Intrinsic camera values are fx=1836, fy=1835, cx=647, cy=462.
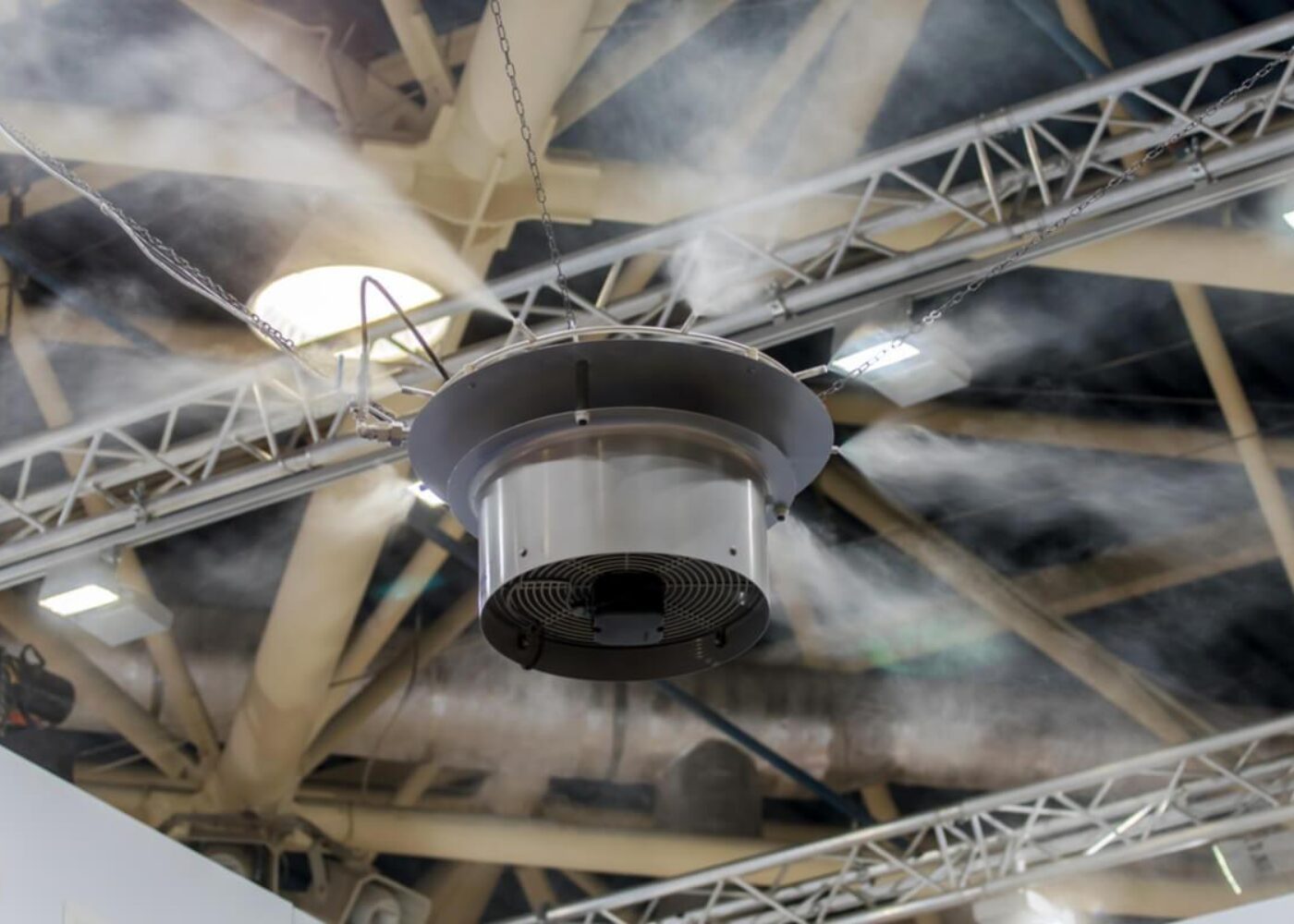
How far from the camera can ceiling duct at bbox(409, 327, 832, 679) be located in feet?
7.88

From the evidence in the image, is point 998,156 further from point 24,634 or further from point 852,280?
point 24,634

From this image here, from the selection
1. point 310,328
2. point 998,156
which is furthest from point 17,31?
point 998,156

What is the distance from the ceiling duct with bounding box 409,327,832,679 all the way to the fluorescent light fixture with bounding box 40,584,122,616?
2919mm

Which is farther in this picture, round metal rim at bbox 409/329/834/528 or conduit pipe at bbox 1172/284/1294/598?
conduit pipe at bbox 1172/284/1294/598

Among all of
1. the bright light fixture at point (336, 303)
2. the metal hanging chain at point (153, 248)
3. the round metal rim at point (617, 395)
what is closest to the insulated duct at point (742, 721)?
the bright light fixture at point (336, 303)

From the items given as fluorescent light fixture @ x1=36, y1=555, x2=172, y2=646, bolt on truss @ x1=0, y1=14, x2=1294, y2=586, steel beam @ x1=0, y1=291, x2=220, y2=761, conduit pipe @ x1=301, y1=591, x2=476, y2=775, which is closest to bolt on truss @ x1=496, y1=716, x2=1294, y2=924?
conduit pipe @ x1=301, y1=591, x2=476, y2=775

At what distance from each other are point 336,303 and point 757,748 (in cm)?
307

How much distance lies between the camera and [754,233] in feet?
14.6

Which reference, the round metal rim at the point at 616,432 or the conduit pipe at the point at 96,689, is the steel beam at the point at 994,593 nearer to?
the conduit pipe at the point at 96,689

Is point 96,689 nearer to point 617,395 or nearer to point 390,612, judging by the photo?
point 390,612

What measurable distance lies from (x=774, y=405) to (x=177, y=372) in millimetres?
2739

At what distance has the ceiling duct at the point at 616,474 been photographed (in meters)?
2.40

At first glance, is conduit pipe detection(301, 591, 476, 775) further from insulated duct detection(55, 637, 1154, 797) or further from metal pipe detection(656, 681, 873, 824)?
metal pipe detection(656, 681, 873, 824)

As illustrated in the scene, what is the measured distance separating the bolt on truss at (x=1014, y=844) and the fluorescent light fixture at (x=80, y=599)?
223 cm
